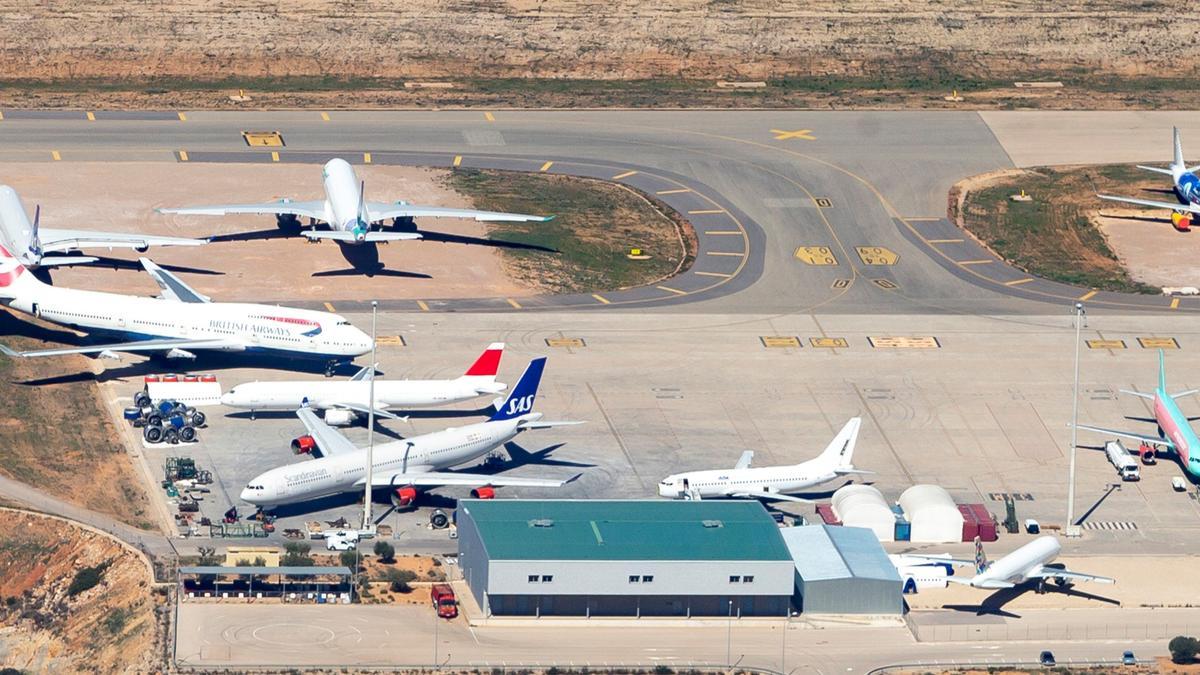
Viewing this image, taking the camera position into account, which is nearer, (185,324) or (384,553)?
(384,553)

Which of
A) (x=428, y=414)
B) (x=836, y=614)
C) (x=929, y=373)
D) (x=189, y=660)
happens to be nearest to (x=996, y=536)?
(x=836, y=614)

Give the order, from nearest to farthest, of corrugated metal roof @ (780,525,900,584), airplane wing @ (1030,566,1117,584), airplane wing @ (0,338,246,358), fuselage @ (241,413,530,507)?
corrugated metal roof @ (780,525,900,584)
airplane wing @ (1030,566,1117,584)
fuselage @ (241,413,530,507)
airplane wing @ (0,338,246,358)

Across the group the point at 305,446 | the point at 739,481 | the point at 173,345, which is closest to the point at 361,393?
the point at 305,446

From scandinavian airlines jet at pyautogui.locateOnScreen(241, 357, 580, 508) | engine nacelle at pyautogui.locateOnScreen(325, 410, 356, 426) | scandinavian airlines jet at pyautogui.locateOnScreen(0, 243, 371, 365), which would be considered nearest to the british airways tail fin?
scandinavian airlines jet at pyautogui.locateOnScreen(241, 357, 580, 508)

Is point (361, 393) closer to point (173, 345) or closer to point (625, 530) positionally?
point (173, 345)

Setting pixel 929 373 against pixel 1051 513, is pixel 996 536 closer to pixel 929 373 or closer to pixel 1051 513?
pixel 1051 513

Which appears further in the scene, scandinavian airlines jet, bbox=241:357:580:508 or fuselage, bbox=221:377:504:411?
fuselage, bbox=221:377:504:411

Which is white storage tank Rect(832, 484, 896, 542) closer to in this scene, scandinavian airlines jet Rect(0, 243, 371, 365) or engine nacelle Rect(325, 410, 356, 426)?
engine nacelle Rect(325, 410, 356, 426)
